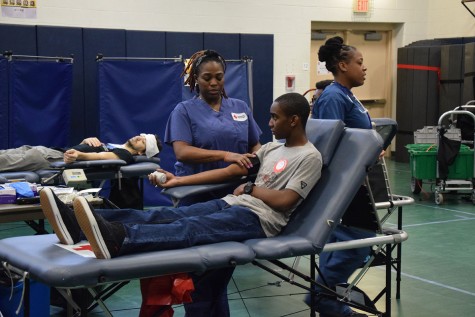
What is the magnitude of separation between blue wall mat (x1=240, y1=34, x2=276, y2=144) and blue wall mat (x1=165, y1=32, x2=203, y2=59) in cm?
65

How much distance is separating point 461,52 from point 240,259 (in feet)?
25.8

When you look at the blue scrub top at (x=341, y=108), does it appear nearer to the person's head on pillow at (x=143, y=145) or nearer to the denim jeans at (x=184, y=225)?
the denim jeans at (x=184, y=225)

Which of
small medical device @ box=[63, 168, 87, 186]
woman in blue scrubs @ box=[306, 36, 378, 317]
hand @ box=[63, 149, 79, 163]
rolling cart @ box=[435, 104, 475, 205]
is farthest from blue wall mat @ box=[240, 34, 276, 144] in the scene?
woman in blue scrubs @ box=[306, 36, 378, 317]

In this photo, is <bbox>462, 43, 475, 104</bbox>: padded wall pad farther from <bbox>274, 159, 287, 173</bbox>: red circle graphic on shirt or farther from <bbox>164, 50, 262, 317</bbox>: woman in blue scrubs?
<bbox>274, 159, 287, 173</bbox>: red circle graphic on shirt

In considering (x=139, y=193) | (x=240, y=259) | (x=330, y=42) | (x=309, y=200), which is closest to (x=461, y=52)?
(x=139, y=193)

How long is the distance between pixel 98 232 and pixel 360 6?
847 cm

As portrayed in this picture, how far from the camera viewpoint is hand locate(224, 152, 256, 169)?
320 cm

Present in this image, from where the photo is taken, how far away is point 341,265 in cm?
338

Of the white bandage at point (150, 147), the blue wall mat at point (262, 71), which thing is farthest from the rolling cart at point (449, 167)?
the white bandage at point (150, 147)

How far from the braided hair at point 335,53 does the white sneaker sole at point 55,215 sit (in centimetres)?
170

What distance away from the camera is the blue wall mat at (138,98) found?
6.82 metres

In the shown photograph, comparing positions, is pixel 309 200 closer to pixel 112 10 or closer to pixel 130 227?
pixel 130 227

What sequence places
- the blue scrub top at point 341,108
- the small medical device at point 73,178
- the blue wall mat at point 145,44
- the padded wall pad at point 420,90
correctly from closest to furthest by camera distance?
1. the blue scrub top at point 341,108
2. the small medical device at point 73,178
3. the blue wall mat at point 145,44
4. the padded wall pad at point 420,90

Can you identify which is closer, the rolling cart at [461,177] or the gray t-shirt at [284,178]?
the gray t-shirt at [284,178]
